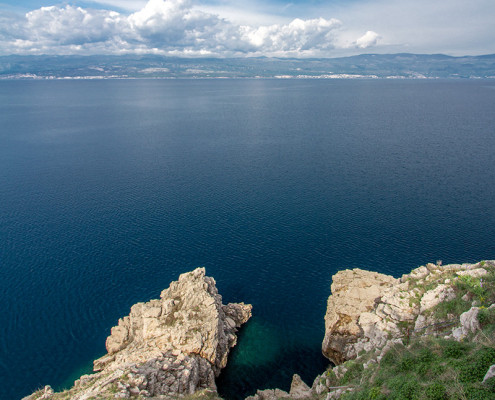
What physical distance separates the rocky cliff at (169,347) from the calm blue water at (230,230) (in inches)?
140

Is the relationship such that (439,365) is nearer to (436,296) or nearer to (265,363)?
(436,296)

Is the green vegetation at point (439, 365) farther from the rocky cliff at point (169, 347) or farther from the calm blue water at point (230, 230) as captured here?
the calm blue water at point (230, 230)

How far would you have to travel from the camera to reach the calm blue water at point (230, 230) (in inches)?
2126

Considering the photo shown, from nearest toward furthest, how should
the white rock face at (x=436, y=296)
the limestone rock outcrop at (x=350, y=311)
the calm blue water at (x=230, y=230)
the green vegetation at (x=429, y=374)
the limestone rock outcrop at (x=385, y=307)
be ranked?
the green vegetation at (x=429, y=374)
the white rock face at (x=436, y=296)
the limestone rock outcrop at (x=385, y=307)
the limestone rock outcrop at (x=350, y=311)
the calm blue water at (x=230, y=230)

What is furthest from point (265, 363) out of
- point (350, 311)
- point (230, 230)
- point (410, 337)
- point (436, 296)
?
point (230, 230)

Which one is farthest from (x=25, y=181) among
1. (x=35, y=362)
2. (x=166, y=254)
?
(x=35, y=362)

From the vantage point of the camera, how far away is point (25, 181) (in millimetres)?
110625

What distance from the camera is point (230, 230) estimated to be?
3236 inches

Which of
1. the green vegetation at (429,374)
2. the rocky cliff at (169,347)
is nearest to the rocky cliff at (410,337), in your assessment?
the green vegetation at (429,374)

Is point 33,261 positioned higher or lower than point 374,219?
lower

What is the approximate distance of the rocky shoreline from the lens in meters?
35.6

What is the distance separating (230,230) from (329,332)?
37.9 m

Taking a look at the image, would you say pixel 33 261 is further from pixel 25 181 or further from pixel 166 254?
pixel 25 181

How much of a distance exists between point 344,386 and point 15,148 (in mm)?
160367
